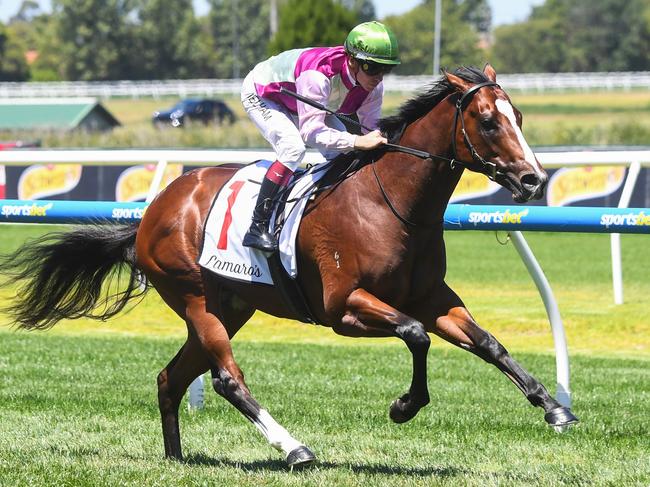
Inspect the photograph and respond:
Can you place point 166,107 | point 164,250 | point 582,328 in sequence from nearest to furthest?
point 164,250 → point 582,328 → point 166,107

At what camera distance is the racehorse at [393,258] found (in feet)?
15.0

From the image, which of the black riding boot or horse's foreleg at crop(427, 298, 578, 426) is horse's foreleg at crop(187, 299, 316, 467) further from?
horse's foreleg at crop(427, 298, 578, 426)

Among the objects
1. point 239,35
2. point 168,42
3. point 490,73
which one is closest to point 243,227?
point 490,73

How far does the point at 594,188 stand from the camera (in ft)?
46.4

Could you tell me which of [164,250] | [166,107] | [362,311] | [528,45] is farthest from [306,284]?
[528,45]

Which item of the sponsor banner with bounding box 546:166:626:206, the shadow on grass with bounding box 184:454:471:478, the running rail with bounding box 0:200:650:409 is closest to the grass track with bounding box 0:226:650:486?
the shadow on grass with bounding box 184:454:471:478

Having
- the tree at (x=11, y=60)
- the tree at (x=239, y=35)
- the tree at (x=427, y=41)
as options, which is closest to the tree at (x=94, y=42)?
the tree at (x=11, y=60)

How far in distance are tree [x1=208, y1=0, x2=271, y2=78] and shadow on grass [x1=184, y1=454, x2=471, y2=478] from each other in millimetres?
74796

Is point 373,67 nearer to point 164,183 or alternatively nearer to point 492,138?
point 492,138

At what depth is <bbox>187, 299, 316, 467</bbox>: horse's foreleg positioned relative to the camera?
4.69 metres

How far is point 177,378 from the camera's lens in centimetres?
548

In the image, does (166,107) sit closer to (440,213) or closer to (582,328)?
(582,328)

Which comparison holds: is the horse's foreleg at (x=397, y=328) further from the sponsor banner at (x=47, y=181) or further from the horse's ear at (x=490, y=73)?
the sponsor banner at (x=47, y=181)

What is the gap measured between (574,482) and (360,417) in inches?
69.6
